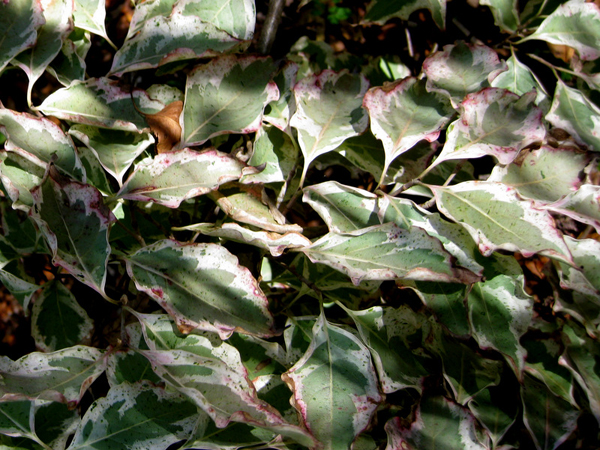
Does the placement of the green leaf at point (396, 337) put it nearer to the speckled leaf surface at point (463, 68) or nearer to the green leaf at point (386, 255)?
the green leaf at point (386, 255)

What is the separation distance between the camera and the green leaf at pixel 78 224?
2.51 ft

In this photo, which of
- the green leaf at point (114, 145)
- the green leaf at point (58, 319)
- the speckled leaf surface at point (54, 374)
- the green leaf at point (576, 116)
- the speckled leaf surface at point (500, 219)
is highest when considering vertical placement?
the green leaf at point (576, 116)

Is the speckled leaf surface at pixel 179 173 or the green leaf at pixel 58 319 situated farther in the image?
the green leaf at pixel 58 319

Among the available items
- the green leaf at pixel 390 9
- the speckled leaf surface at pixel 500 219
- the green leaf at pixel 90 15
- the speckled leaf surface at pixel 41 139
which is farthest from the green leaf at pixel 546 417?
the green leaf at pixel 90 15

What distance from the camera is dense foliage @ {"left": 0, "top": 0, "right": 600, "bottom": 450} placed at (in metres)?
0.80

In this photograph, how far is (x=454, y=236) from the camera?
34.6 inches

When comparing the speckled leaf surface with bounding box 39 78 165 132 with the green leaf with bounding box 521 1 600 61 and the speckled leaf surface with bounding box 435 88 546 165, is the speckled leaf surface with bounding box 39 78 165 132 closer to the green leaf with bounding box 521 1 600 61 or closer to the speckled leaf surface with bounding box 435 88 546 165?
the speckled leaf surface with bounding box 435 88 546 165

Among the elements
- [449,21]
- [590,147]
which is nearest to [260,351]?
[590,147]

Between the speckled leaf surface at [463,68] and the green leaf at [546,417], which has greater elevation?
the speckled leaf surface at [463,68]

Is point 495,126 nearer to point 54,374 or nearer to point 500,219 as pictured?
point 500,219

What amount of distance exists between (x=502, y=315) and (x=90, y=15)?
0.96m

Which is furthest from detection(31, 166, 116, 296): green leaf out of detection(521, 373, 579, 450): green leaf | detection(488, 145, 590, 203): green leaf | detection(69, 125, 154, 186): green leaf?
detection(521, 373, 579, 450): green leaf

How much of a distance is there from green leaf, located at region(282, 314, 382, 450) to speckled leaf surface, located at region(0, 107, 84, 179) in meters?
0.51

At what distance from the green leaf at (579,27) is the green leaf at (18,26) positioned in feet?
3.28
